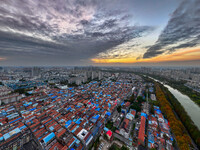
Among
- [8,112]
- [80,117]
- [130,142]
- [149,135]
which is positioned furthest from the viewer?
[8,112]

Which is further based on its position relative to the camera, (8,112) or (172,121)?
(8,112)

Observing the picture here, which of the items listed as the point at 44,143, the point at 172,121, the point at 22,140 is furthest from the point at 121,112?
the point at 22,140

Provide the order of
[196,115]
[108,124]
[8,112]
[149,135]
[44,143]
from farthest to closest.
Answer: [196,115] → [8,112] → [108,124] → [149,135] → [44,143]

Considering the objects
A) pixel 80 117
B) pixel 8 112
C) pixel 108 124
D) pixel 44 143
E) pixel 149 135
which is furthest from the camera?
pixel 8 112

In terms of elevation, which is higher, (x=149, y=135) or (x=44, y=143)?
(x=44, y=143)

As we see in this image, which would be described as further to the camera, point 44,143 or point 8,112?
point 8,112

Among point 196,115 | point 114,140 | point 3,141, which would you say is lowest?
point 196,115

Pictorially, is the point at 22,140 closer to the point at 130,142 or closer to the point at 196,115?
the point at 130,142

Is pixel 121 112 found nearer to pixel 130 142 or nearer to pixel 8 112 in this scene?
pixel 130 142

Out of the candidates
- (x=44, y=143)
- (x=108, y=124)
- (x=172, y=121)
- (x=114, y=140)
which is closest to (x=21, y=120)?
(x=44, y=143)
